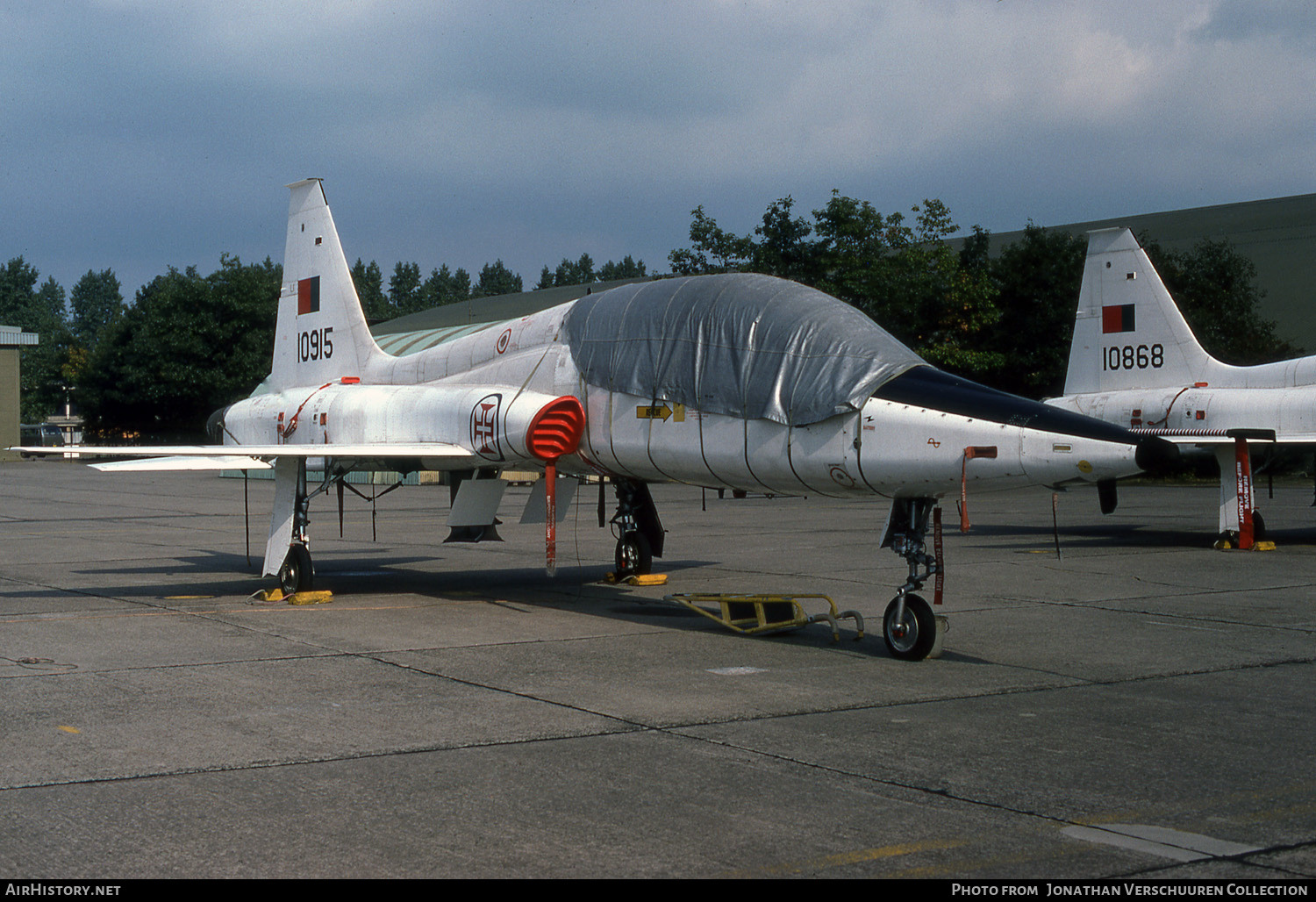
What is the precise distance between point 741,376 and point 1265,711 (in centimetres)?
471

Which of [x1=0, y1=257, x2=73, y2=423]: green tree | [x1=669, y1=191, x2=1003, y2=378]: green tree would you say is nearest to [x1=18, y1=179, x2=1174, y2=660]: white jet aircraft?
[x1=669, y1=191, x2=1003, y2=378]: green tree

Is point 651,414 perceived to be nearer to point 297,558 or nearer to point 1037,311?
point 297,558

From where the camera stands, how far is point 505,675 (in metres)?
8.78

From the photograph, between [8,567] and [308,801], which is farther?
[8,567]

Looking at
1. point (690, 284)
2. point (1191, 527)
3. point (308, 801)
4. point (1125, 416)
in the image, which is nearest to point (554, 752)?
point (308, 801)

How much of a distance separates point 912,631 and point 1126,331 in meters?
14.4

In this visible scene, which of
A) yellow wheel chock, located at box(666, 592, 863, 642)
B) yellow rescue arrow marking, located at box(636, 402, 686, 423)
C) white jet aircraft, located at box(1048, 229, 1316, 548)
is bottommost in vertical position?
yellow wheel chock, located at box(666, 592, 863, 642)

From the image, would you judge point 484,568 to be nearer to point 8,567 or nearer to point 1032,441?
point 8,567

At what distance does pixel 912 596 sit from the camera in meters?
9.42

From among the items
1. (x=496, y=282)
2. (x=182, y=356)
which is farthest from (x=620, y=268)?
(x=182, y=356)

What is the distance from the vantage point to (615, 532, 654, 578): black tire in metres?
14.5

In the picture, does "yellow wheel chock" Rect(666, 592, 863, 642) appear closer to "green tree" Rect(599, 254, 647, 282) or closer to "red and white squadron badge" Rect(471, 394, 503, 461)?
"red and white squadron badge" Rect(471, 394, 503, 461)

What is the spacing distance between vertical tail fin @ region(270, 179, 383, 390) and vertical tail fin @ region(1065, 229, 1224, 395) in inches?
513

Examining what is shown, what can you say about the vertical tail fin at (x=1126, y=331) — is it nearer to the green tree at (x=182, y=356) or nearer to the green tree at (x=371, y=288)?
the green tree at (x=182, y=356)
